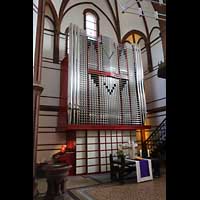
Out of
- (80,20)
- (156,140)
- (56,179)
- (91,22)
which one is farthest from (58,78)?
(56,179)

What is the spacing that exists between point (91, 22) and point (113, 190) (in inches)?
296

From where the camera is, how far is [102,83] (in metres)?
7.19

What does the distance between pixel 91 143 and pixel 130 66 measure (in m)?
3.78

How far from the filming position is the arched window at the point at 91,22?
29.3 feet

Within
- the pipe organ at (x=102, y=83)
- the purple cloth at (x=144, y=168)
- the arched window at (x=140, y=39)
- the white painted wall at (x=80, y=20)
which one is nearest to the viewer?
the purple cloth at (x=144, y=168)

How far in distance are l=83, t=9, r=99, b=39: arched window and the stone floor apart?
664cm

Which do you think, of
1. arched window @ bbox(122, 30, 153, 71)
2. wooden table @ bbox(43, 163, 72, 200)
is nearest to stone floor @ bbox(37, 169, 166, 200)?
wooden table @ bbox(43, 163, 72, 200)

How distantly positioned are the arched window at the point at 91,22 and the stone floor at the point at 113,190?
261 inches

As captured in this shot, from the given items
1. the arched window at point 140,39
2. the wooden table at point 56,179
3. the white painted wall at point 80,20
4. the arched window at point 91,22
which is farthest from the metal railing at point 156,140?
the arched window at point 91,22

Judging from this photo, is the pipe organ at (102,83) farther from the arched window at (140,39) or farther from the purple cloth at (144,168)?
the purple cloth at (144,168)

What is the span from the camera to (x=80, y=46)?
23.3 feet

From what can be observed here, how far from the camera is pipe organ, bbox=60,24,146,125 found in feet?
21.3
